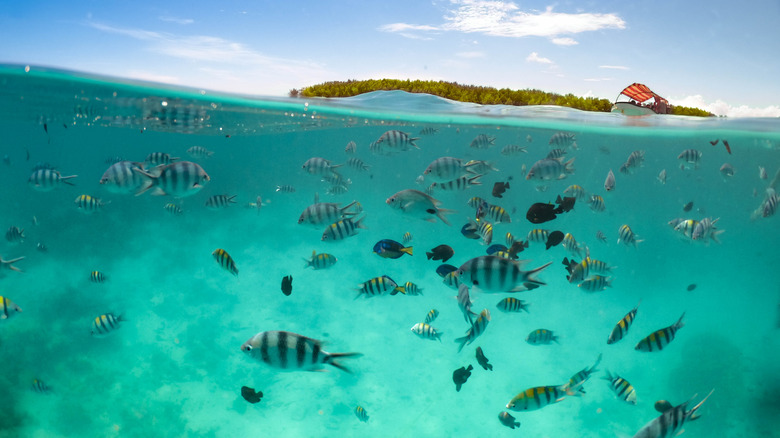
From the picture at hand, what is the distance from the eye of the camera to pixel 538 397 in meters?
4.78

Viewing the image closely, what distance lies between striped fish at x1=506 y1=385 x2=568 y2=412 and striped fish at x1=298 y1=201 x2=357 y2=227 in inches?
120

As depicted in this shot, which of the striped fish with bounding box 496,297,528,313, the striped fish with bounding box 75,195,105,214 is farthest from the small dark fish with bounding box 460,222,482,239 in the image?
the striped fish with bounding box 75,195,105,214

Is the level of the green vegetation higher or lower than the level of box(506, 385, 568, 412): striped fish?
higher

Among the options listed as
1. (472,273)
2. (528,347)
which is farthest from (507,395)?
(472,273)

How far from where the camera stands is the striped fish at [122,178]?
578 centimetres

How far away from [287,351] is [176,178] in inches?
115

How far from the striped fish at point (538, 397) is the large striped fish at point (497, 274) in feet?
5.67

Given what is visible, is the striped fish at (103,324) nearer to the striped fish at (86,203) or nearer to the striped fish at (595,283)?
the striped fish at (86,203)

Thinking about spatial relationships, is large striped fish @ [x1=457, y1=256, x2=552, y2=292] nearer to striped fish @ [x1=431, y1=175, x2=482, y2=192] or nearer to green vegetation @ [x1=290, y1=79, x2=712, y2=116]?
striped fish @ [x1=431, y1=175, x2=482, y2=192]

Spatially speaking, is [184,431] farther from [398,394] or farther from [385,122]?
[385,122]

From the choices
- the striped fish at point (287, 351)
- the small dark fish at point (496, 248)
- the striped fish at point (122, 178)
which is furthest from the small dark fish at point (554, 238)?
the striped fish at point (122, 178)

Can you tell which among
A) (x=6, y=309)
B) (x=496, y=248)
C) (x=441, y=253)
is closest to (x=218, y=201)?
(x=6, y=309)

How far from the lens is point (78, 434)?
33.7 ft

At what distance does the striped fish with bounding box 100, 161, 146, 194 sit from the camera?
5.78m
